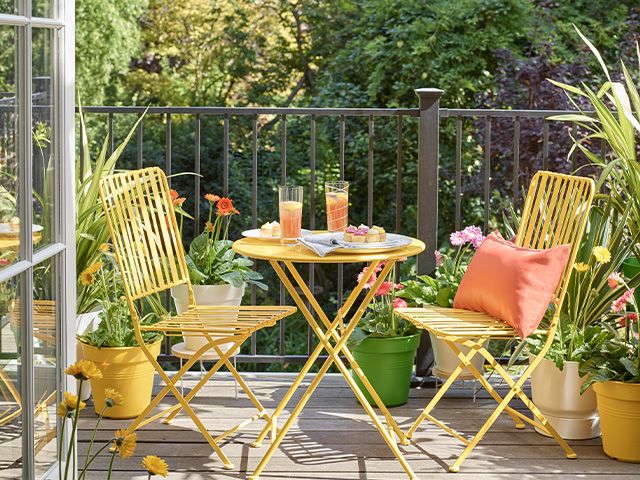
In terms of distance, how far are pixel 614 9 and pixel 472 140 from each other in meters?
1.74

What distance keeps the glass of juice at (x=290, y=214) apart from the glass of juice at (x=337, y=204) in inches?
4.2

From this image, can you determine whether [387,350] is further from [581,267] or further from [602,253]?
[602,253]

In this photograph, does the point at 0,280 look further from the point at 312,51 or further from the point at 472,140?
the point at 312,51

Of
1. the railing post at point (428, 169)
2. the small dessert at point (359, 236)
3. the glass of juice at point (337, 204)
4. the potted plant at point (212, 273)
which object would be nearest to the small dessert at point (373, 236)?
the small dessert at point (359, 236)

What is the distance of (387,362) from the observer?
404cm

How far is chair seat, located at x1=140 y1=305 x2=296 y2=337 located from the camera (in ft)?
10.9

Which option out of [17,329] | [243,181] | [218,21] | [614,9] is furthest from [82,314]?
[218,21]

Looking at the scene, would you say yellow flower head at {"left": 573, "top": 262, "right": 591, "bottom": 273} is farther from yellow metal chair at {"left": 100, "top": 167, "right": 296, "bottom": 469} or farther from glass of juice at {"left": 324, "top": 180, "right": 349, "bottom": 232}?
yellow metal chair at {"left": 100, "top": 167, "right": 296, "bottom": 469}

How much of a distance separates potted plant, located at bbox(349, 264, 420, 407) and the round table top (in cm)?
60

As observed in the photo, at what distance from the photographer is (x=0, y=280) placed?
222 cm

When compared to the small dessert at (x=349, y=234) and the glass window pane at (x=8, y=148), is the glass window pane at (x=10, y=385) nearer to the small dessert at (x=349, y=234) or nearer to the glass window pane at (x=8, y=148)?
the glass window pane at (x=8, y=148)

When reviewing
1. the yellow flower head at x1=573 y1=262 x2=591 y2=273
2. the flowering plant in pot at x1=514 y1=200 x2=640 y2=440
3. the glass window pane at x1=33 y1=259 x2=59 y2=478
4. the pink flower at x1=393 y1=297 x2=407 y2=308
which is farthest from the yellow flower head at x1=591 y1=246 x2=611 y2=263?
the glass window pane at x1=33 y1=259 x2=59 y2=478

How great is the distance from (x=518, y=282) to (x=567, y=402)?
55cm

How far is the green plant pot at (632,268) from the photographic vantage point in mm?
3994
